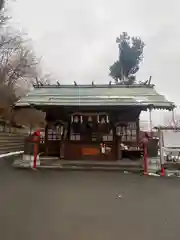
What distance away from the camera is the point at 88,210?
21.8ft

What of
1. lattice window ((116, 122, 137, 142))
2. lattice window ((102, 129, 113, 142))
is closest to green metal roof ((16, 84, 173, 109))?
lattice window ((116, 122, 137, 142))

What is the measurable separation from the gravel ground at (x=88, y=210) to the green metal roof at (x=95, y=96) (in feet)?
19.5

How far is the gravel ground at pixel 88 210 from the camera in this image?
5049 mm

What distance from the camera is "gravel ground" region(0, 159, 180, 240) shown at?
5049 mm

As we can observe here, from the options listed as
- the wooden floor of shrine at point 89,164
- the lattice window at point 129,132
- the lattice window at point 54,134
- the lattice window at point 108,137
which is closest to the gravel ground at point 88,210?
the wooden floor of shrine at point 89,164

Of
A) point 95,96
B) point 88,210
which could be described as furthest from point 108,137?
point 88,210

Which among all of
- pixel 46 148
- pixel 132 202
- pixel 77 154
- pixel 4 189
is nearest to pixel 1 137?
pixel 46 148

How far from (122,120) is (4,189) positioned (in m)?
9.87

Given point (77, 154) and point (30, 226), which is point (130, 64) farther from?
point (30, 226)

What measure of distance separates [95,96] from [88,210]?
11386 millimetres

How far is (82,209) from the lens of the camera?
6.74 m

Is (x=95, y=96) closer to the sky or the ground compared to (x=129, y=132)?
closer to the sky

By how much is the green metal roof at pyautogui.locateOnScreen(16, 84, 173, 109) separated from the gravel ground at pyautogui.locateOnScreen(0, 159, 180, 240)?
19.5 ft

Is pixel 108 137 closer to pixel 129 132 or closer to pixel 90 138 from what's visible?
pixel 90 138
